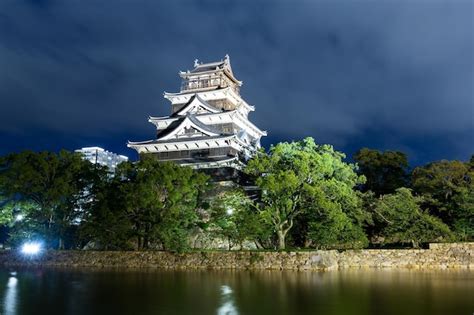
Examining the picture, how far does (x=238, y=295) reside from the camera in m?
11.2

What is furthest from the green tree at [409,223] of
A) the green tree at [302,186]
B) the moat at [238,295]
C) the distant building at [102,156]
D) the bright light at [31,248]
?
the distant building at [102,156]

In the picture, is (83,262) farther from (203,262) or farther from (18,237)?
(203,262)

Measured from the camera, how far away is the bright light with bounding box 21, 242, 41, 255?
23.4 m

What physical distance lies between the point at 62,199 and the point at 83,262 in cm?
375

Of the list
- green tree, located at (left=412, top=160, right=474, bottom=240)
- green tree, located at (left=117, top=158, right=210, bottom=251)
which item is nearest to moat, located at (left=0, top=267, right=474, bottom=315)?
green tree, located at (left=117, top=158, right=210, bottom=251)

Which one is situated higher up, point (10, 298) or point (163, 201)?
point (163, 201)

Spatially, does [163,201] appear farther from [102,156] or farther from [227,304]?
[102,156]

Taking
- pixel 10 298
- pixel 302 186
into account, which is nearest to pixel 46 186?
pixel 10 298

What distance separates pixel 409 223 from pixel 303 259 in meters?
6.48

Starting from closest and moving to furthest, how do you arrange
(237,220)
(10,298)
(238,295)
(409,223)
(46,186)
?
(10,298) → (238,295) → (237,220) → (409,223) → (46,186)

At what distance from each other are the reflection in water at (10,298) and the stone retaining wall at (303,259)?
7690 millimetres

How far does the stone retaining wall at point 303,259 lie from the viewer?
20.0 m

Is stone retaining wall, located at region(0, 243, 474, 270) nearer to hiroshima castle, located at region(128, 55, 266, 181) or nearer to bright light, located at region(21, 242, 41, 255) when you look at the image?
bright light, located at region(21, 242, 41, 255)

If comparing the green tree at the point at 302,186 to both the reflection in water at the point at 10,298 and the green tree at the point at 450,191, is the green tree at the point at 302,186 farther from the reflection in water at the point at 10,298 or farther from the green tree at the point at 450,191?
the reflection in water at the point at 10,298
